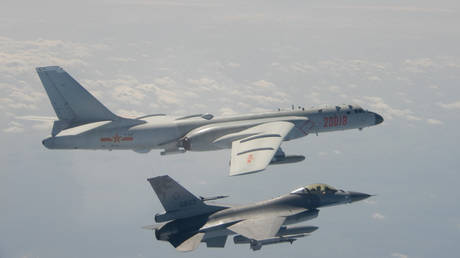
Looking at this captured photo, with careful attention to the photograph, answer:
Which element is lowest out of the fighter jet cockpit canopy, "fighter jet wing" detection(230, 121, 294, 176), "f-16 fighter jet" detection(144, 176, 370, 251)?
"f-16 fighter jet" detection(144, 176, 370, 251)

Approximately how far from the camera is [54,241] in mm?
199000

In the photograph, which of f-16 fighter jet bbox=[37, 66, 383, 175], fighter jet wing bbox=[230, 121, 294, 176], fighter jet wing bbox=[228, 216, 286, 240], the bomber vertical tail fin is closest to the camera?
fighter jet wing bbox=[230, 121, 294, 176]

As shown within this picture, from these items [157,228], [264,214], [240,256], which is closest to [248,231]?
[264,214]

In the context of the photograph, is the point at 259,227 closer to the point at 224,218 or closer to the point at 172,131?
the point at 224,218

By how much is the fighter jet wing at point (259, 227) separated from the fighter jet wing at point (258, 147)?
14.5 feet

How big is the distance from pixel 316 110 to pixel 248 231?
16.1 metres

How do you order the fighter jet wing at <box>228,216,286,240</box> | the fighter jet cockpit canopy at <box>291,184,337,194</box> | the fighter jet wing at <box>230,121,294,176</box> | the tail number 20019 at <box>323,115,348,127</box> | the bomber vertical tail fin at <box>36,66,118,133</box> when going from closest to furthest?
the fighter jet wing at <box>230,121,294,176</box> < the fighter jet wing at <box>228,216,286,240</box> < the fighter jet cockpit canopy at <box>291,184,337,194</box> < the bomber vertical tail fin at <box>36,66,118,133</box> < the tail number 20019 at <box>323,115,348,127</box>

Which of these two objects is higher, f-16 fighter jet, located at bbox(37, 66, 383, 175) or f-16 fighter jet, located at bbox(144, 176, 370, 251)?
f-16 fighter jet, located at bbox(37, 66, 383, 175)

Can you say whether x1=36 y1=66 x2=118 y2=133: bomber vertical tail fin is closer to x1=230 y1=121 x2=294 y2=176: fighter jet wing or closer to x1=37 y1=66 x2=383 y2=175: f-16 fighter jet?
x1=37 y1=66 x2=383 y2=175: f-16 fighter jet

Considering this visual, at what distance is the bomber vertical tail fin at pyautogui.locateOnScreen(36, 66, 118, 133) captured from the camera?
3809 centimetres

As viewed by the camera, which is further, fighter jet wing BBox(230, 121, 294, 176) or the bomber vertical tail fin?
the bomber vertical tail fin

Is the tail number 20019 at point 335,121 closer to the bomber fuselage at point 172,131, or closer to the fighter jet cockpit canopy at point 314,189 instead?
the bomber fuselage at point 172,131

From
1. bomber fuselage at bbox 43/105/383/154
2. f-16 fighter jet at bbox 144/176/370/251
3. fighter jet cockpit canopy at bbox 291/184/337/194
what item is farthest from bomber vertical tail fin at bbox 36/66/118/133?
fighter jet cockpit canopy at bbox 291/184/337/194

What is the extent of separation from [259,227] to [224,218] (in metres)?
2.96
